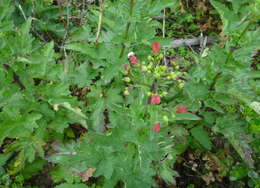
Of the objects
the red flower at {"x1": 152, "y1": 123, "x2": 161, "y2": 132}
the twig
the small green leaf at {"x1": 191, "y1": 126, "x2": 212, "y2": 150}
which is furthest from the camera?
Result: the twig

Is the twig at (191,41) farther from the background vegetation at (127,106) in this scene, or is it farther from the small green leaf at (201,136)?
the small green leaf at (201,136)

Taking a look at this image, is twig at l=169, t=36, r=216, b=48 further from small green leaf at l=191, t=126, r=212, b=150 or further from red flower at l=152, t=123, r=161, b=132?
red flower at l=152, t=123, r=161, b=132

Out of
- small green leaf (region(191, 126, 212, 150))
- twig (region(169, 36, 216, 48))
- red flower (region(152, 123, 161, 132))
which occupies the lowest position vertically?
small green leaf (region(191, 126, 212, 150))

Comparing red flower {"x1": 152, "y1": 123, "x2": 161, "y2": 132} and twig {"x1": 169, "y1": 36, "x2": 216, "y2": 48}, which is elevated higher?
red flower {"x1": 152, "y1": 123, "x2": 161, "y2": 132}

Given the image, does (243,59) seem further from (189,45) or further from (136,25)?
(189,45)

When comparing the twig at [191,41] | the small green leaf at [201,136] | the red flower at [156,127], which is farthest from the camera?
the twig at [191,41]

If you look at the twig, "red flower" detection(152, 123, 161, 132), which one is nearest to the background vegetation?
"red flower" detection(152, 123, 161, 132)

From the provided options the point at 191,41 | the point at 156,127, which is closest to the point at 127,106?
the point at 156,127

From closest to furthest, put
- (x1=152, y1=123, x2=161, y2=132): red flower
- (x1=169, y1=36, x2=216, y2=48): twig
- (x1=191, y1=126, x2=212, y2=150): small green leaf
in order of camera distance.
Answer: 1. (x1=152, y1=123, x2=161, y2=132): red flower
2. (x1=191, y1=126, x2=212, y2=150): small green leaf
3. (x1=169, y1=36, x2=216, y2=48): twig

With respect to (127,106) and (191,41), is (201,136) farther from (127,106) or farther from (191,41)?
(191,41)

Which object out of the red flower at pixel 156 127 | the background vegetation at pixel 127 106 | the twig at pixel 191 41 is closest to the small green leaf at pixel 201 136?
the background vegetation at pixel 127 106

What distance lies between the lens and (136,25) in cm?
260

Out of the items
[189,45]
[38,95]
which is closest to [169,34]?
[189,45]

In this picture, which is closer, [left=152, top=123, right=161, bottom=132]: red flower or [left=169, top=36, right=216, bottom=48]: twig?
[left=152, top=123, right=161, bottom=132]: red flower
